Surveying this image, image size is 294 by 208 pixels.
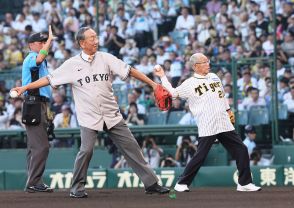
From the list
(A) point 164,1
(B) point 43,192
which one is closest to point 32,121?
(B) point 43,192

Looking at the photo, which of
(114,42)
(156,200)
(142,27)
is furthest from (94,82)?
(142,27)

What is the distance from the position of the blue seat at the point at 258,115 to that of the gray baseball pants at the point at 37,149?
7.42 m

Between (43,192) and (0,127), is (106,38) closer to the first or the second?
(0,127)

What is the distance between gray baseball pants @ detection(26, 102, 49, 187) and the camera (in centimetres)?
1288

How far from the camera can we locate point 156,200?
1114 cm

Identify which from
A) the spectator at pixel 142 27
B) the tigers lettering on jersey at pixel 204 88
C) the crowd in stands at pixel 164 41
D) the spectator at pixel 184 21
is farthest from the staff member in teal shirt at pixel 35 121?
the spectator at pixel 184 21

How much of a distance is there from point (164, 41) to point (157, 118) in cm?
300

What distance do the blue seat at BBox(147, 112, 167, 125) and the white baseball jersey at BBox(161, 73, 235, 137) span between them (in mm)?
7237

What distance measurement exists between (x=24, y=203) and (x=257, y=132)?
910cm

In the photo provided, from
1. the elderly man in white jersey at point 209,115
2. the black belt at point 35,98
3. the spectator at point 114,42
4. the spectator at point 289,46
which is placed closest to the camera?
the elderly man in white jersey at point 209,115

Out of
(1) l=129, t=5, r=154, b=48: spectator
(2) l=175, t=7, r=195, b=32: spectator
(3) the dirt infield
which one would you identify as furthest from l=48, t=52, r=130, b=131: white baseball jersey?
(2) l=175, t=7, r=195, b=32: spectator

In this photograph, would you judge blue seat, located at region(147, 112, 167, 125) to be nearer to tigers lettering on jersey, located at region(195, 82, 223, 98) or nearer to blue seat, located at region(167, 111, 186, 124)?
blue seat, located at region(167, 111, 186, 124)

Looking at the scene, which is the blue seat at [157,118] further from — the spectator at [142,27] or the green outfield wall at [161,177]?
the spectator at [142,27]

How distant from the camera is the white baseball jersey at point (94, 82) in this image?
1169cm
